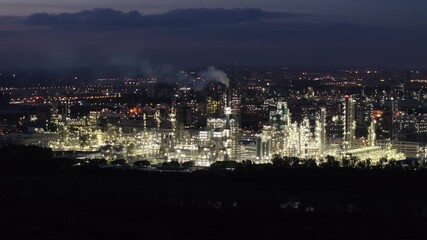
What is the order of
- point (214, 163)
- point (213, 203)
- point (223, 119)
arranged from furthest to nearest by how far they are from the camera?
point (223, 119) < point (214, 163) < point (213, 203)

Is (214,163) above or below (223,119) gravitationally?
below

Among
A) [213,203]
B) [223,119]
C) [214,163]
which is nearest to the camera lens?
[213,203]

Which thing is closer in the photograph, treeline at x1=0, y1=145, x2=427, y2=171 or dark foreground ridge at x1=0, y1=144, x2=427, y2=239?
dark foreground ridge at x1=0, y1=144, x2=427, y2=239

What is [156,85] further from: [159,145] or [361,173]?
[361,173]

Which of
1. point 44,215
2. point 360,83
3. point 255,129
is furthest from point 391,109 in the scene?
point 44,215

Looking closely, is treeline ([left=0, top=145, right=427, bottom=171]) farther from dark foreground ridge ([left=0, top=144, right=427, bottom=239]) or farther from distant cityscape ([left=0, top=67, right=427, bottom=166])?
distant cityscape ([left=0, top=67, right=427, bottom=166])

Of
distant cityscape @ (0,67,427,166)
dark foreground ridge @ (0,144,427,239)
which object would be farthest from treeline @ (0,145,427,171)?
distant cityscape @ (0,67,427,166)

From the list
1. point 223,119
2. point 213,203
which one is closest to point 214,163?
point 223,119

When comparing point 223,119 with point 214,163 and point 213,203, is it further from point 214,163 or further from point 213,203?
point 213,203

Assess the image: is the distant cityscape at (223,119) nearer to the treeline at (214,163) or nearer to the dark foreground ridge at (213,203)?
the treeline at (214,163)
